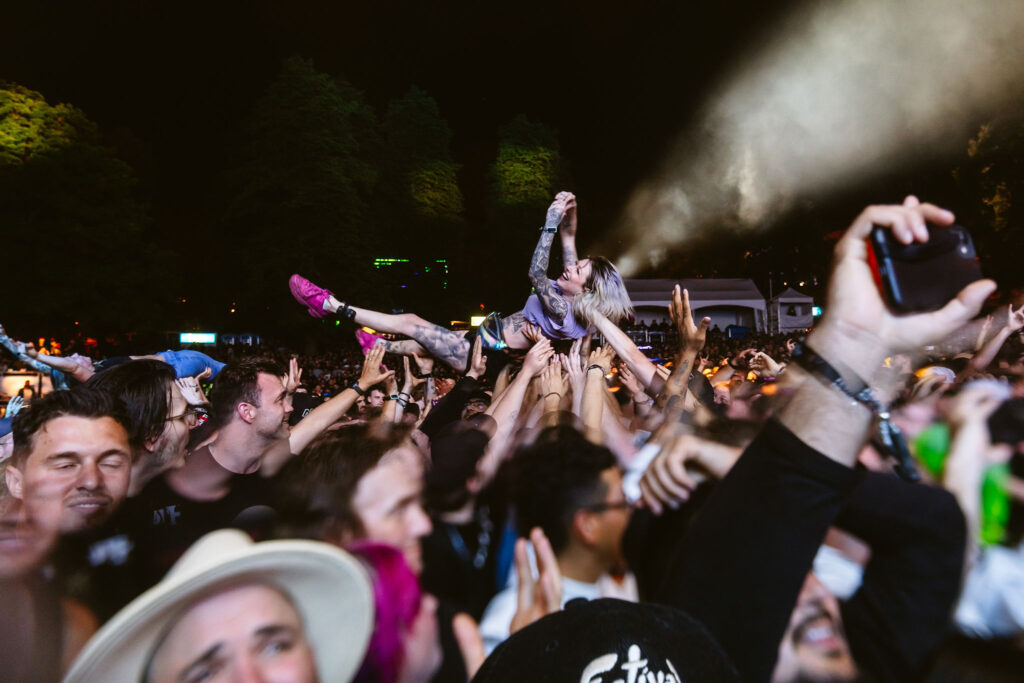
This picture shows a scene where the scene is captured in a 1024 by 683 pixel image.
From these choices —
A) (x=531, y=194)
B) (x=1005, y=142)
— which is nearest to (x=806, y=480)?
(x=1005, y=142)

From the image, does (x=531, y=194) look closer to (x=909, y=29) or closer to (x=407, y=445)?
(x=909, y=29)

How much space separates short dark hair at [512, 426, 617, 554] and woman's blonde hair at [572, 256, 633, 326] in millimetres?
2370

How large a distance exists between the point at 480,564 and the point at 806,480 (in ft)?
3.74

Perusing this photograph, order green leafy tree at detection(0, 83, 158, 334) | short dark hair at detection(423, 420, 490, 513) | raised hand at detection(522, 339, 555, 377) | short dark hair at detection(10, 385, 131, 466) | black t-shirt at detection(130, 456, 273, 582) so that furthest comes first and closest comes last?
1. green leafy tree at detection(0, 83, 158, 334)
2. raised hand at detection(522, 339, 555, 377)
3. short dark hair at detection(10, 385, 131, 466)
4. short dark hair at detection(423, 420, 490, 513)
5. black t-shirt at detection(130, 456, 273, 582)

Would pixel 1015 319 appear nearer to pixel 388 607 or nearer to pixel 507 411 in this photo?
pixel 507 411

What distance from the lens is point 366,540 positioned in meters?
1.62

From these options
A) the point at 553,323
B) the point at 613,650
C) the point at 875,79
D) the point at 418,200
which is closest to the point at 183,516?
the point at 613,650

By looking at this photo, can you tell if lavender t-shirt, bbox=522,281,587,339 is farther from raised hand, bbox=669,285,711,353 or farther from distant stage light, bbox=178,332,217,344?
distant stage light, bbox=178,332,217,344

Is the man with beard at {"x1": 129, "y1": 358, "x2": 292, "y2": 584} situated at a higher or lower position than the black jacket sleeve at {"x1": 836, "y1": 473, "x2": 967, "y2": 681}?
lower

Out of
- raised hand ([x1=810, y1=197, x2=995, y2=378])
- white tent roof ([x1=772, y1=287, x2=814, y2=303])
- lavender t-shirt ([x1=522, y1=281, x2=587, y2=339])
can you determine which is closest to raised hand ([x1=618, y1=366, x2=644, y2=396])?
lavender t-shirt ([x1=522, y1=281, x2=587, y2=339])

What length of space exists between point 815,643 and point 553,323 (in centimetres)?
362

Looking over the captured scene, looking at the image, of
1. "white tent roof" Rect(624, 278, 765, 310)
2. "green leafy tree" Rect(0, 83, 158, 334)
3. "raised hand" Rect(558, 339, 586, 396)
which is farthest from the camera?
"white tent roof" Rect(624, 278, 765, 310)

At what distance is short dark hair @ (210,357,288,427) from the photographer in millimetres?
3229

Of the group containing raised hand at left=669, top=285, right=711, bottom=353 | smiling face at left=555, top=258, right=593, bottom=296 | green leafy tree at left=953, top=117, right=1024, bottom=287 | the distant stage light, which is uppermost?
green leafy tree at left=953, top=117, right=1024, bottom=287
